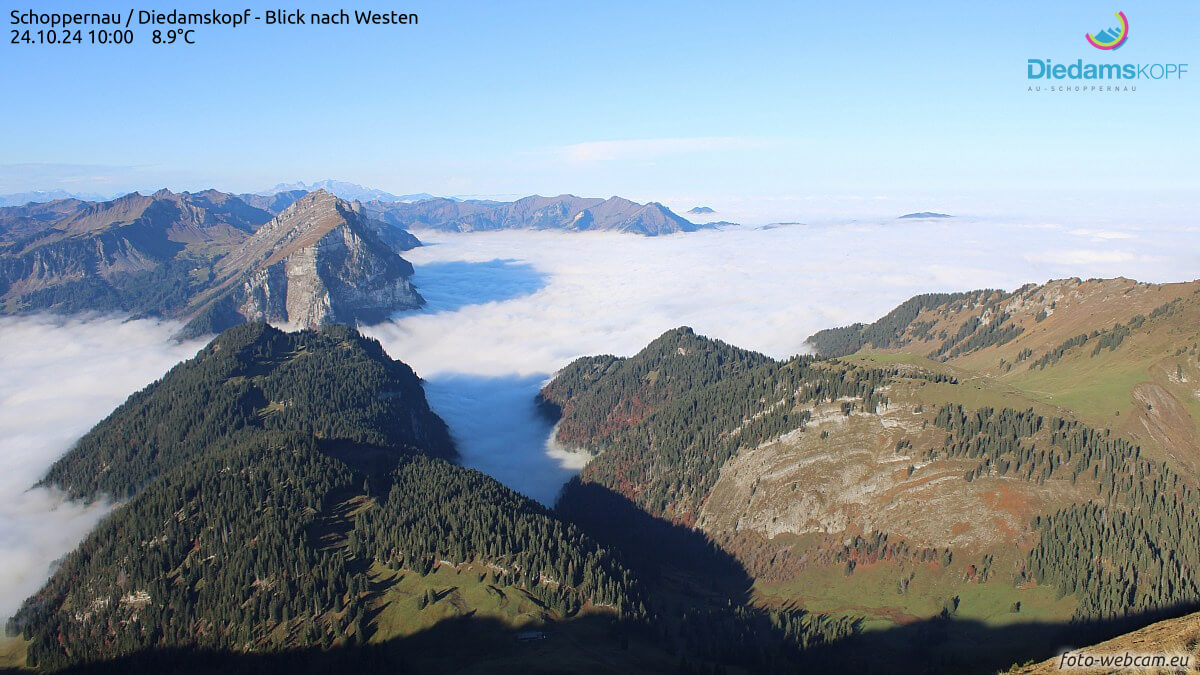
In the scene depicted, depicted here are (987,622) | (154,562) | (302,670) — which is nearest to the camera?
(302,670)

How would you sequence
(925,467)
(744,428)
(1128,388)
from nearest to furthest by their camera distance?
(925,467), (1128,388), (744,428)

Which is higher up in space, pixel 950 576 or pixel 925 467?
pixel 925 467

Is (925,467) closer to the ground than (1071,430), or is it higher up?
closer to the ground

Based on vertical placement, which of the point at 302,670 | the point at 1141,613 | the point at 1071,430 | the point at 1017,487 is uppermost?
the point at 1071,430

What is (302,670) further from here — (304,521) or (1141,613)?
(1141,613)

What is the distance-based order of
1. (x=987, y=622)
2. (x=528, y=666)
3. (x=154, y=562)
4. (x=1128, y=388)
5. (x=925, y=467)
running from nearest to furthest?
1. (x=528, y=666)
2. (x=987, y=622)
3. (x=154, y=562)
4. (x=925, y=467)
5. (x=1128, y=388)

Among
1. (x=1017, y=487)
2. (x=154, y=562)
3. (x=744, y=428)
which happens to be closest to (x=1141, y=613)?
(x=1017, y=487)

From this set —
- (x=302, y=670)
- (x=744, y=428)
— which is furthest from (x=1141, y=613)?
(x=302, y=670)

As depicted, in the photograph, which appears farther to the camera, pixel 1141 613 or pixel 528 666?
pixel 1141 613

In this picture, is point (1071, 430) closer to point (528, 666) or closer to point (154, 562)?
point (528, 666)
